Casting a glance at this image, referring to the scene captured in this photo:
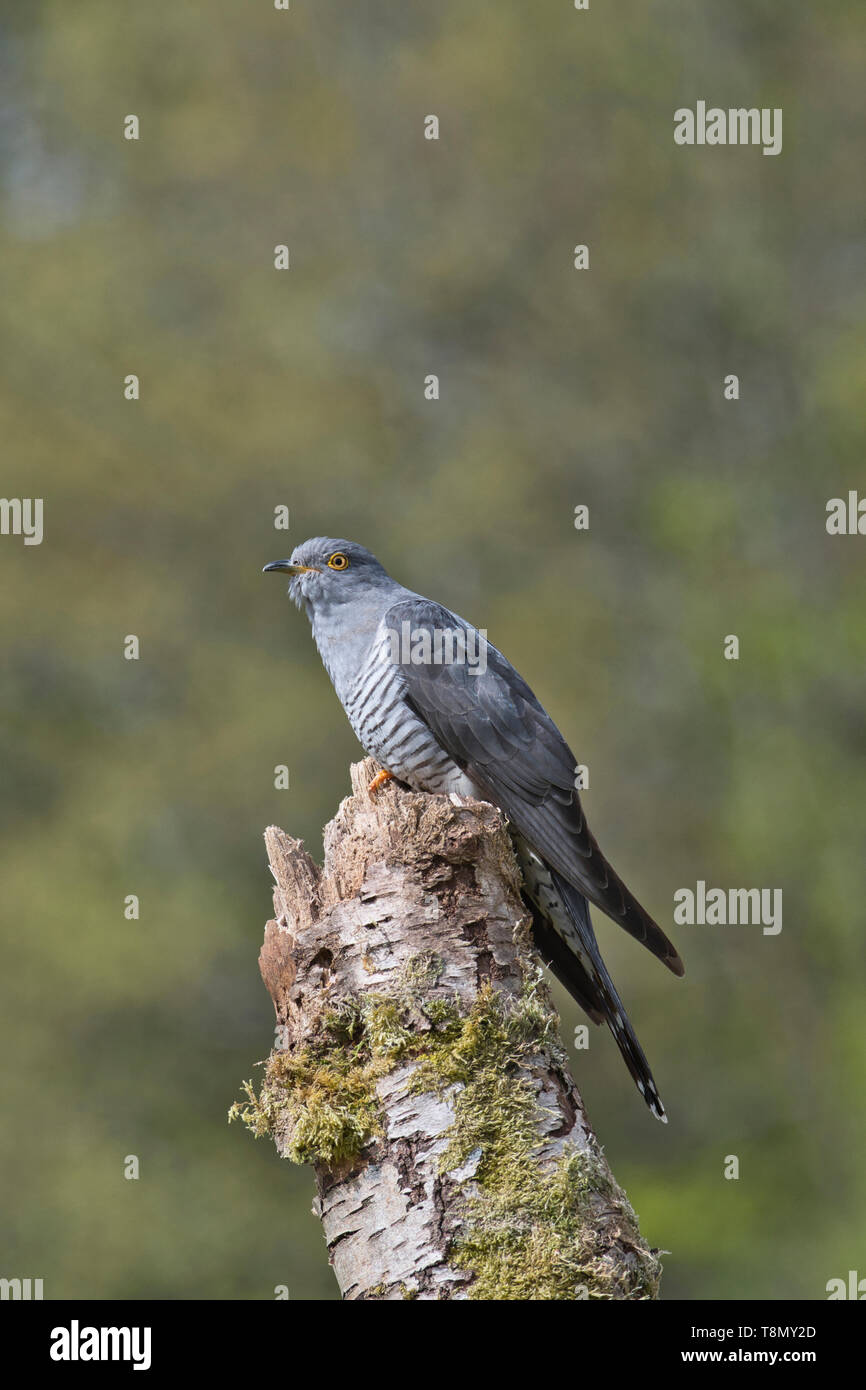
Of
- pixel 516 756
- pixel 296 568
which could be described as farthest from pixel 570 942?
pixel 296 568

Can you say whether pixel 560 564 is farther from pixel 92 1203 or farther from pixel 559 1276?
pixel 559 1276

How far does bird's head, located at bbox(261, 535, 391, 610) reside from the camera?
515 centimetres

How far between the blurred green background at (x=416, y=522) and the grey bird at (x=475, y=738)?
4940 mm

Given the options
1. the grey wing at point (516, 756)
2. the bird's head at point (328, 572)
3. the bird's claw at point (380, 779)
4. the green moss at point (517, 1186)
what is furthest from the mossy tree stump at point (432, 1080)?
the bird's head at point (328, 572)

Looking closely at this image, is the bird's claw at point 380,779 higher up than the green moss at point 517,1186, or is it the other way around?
the bird's claw at point 380,779

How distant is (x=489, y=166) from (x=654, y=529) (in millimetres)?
3746

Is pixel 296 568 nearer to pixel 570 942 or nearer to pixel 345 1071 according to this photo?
pixel 570 942

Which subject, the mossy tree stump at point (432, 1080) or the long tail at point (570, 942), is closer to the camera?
the mossy tree stump at point (432, 1080)

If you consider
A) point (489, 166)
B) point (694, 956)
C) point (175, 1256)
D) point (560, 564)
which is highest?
point (489, 166)

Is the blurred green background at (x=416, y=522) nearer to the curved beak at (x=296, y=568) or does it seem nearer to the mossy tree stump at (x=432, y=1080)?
the curved beak at (x=296, y=568)

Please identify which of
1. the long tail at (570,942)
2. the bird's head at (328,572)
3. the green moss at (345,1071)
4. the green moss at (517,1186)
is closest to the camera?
the green moss at (517,1186)

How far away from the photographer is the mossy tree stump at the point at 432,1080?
291 cm

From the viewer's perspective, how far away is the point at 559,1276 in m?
2.87
